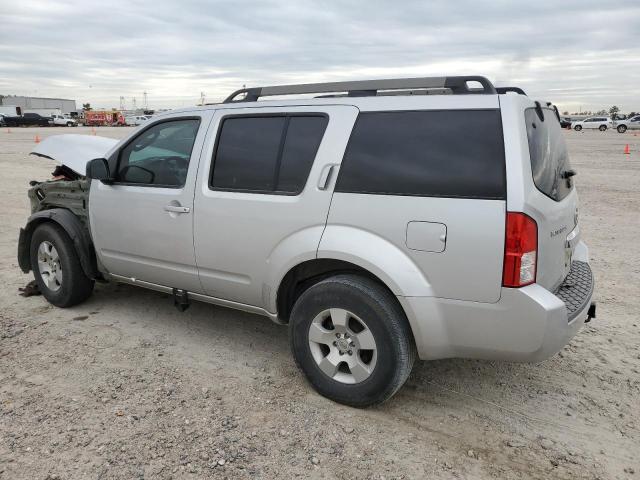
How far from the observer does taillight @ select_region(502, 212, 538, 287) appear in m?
2.60

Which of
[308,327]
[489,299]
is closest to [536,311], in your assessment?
[489,299]

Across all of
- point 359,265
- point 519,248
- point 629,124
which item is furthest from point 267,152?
point 629,124

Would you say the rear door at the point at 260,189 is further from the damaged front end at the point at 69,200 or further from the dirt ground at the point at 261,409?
the damaged front end at the point at 69,200

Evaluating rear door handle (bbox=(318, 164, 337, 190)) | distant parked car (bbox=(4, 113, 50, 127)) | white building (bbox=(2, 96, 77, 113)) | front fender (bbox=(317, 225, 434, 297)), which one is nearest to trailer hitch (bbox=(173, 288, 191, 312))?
front fender (bbox=(317, 225, 434, 297))

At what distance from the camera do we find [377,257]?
9.59 feet

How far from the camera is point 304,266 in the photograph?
336cm

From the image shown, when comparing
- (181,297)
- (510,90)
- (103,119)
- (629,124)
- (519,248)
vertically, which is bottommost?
(181,297)

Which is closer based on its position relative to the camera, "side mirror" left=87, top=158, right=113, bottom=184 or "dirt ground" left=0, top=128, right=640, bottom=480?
"dirt ground" left=0, top=128, right=640, bottom=480

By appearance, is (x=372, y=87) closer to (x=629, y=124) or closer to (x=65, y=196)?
(x=65, y=196)

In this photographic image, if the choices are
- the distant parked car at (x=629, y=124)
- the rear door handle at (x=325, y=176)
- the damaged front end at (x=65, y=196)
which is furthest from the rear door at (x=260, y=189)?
the distant parked car at (x=629, y=124)

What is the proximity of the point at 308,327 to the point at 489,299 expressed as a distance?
1124mm

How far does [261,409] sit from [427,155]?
1812mm

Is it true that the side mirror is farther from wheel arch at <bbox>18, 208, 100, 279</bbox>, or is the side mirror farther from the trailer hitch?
the trailer hitch

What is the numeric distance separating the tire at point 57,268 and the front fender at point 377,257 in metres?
2.69
